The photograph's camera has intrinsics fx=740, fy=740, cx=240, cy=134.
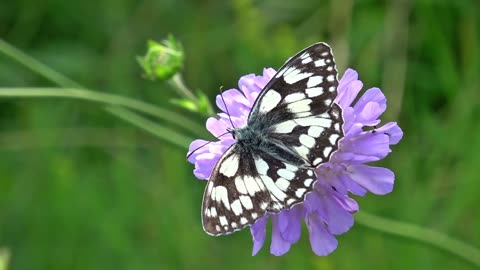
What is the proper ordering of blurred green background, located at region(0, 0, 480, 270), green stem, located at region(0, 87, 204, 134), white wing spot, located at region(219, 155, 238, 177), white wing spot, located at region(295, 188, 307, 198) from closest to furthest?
white wing spot, located at region(295, 188, 307, 198), white wing spot, located at region(219, 155, 238, 177), green stem, located at region(0, 87, 204, 134), blurred green background, located at region(0, 0, 480, 270)

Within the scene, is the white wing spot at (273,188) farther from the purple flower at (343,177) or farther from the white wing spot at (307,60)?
the white wing spot at (307,60)

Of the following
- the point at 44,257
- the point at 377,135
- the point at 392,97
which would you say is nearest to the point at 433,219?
the point at 392,97

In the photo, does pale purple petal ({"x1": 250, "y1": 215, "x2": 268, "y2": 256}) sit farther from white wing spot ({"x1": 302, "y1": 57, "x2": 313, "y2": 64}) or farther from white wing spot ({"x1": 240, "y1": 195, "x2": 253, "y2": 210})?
white wing spot ({"x1": 302, "y1": 57, "x2": 313, "y2": 64})

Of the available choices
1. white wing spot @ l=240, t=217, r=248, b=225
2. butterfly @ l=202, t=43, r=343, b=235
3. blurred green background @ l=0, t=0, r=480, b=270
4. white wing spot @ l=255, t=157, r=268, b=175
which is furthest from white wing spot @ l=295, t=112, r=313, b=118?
blurred green background @ l=0, t=0, r=480, b=270

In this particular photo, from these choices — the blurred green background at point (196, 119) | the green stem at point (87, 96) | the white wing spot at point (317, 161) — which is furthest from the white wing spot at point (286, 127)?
the blurred green background at point (196, 119)

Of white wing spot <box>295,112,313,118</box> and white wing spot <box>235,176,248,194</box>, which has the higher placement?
white wing spot <box>295,112,313,118</box>

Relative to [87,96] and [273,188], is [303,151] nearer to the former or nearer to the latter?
[273,188]

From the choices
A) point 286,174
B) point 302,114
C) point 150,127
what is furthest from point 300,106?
point 150,127
